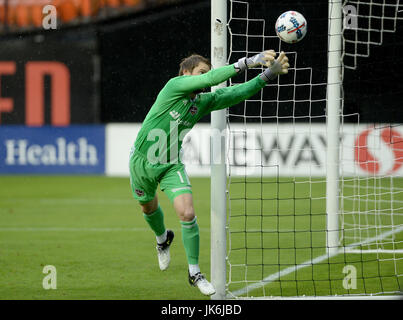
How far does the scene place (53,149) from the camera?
1762cm

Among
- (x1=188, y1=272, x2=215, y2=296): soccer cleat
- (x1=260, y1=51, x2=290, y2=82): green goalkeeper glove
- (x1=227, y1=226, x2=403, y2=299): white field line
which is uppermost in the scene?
(x1=260, y1=51, x2=290, y2=82): green goalkeeper glove

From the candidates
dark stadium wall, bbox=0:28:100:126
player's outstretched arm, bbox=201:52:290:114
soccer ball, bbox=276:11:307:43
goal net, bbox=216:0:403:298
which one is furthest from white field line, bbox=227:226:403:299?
dark stadium wall, bbox=0:28:100:126

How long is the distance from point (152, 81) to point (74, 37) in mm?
2218

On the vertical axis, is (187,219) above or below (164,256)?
above

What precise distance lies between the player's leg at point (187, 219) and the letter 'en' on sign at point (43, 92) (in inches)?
481

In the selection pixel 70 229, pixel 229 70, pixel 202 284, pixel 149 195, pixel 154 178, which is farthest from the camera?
pixel 70 229

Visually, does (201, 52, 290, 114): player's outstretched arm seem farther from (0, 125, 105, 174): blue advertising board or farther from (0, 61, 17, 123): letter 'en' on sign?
→ (0, 61, 17, 123): letter 'en' on sign

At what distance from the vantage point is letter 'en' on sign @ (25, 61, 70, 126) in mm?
17922

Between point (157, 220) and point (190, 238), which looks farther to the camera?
point (157, 220)

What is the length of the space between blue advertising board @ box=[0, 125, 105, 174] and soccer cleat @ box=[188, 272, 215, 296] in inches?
467

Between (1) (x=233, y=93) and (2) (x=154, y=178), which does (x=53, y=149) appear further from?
(1) (x=233, y=93)

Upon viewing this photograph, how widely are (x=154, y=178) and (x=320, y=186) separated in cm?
951

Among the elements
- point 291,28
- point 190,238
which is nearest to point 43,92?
point 190,238

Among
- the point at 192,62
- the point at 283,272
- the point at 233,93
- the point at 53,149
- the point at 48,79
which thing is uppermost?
the point at 48,79
